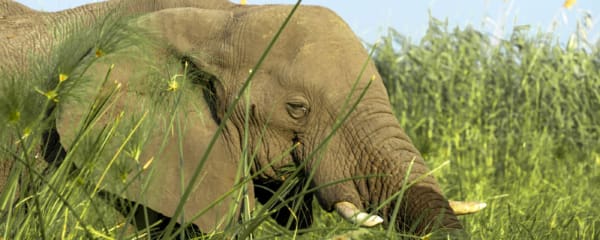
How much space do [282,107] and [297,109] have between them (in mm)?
68

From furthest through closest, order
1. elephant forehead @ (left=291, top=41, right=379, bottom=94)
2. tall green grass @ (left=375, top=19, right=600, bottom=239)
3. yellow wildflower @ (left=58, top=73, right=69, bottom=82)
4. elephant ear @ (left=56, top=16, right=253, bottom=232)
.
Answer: tall green grass @ (left=375, top=19, right=600, bottom=239), elephant forehead @ (left=291, top=41, right=379, bottom=94), elephant ear @ (left=56, top=16, right=253, bottom=232), yellow wildflower @ (left=58, top=73, right=69, bottom=82)

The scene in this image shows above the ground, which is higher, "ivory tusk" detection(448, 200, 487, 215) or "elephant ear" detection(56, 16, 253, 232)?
"elephant ear" detection(56, 16, 253, 232)

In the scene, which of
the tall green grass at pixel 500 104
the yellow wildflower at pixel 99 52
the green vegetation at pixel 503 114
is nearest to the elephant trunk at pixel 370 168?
the green vegetation at pixel 503 114

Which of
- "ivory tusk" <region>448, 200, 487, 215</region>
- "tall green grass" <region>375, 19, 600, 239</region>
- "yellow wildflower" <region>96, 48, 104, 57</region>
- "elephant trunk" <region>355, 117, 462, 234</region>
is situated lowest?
"tall green grass" <region>375, 19, 600, 239</region>

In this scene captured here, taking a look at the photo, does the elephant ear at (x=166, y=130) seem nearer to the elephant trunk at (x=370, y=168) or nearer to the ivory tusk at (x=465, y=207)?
the elephant trunk at (x=370, y=168)

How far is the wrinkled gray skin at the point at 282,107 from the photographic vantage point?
4.94 m

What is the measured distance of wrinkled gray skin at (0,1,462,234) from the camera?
4.94m

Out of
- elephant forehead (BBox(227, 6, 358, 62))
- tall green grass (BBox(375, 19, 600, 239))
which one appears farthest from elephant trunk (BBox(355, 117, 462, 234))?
tall green grass (BBox(375, 19, 600, 239))

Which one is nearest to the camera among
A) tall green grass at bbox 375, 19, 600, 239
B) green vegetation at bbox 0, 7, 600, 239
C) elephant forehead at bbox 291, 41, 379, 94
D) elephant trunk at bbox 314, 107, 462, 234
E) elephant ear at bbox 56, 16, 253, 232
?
elephant ear at bbox 56, 16, 253, 232

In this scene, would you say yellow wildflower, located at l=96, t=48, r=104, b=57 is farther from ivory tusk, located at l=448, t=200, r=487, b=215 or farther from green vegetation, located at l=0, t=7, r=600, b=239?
green vegetation, located at l=0, t=7, r=600, b=239

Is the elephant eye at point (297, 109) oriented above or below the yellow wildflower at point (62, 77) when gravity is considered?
below

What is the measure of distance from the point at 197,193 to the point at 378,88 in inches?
36.7

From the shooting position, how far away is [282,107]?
5094 millimetres

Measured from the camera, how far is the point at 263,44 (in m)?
5.13
